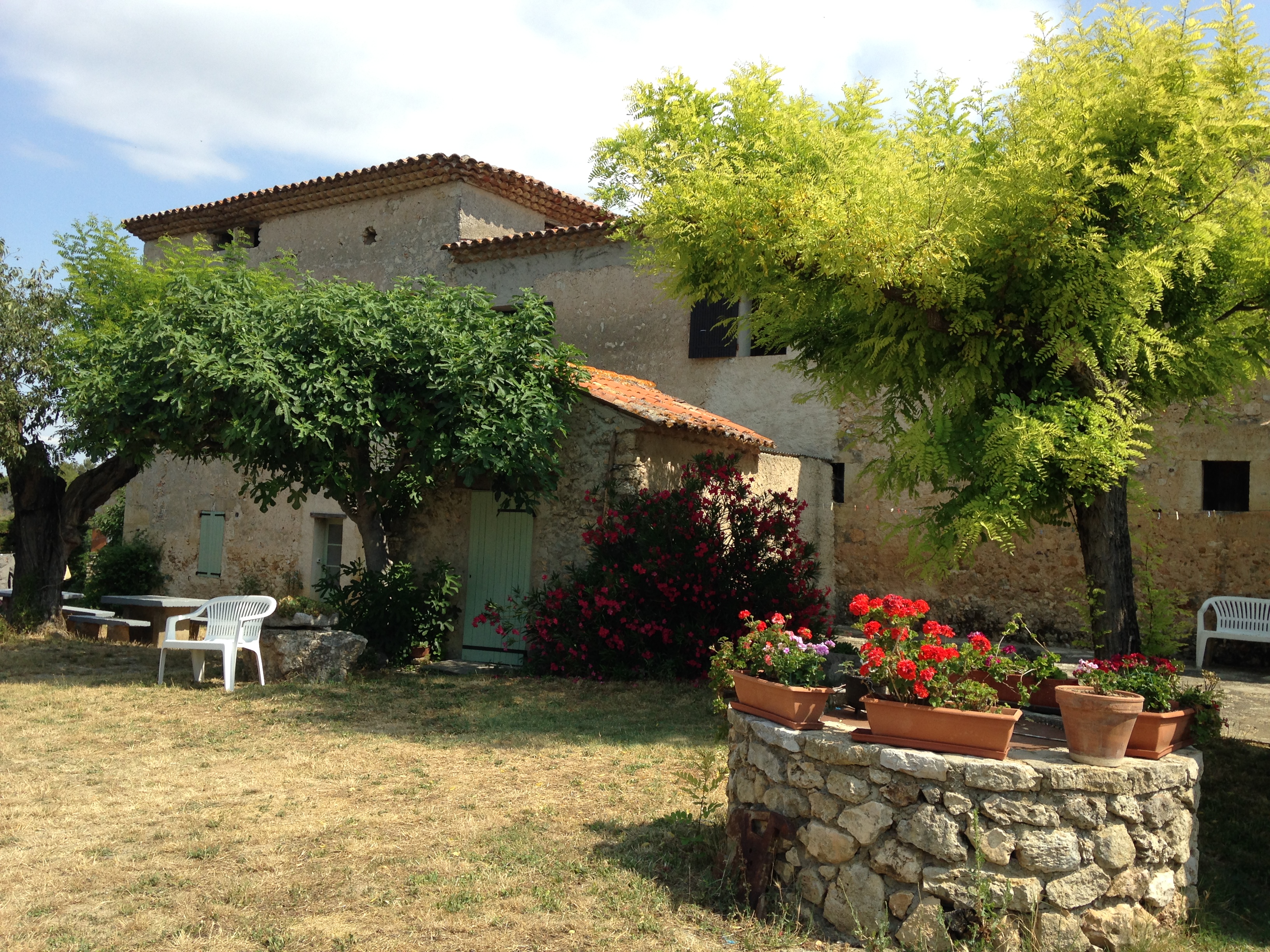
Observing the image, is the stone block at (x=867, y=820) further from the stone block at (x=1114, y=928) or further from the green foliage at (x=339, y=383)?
the green foliage at (x=339, y=383)

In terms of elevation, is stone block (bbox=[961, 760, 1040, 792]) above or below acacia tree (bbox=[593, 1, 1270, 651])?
below

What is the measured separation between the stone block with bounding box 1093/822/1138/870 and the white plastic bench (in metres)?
8.51

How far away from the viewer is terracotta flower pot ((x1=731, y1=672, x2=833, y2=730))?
422 cm

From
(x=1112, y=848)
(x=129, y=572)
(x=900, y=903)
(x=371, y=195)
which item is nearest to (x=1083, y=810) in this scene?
(x=1112, y=848)

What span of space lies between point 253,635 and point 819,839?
688 cm

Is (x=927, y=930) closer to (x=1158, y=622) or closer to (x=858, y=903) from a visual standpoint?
(x=858, y=903)

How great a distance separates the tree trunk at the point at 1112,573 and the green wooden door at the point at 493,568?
6.06m

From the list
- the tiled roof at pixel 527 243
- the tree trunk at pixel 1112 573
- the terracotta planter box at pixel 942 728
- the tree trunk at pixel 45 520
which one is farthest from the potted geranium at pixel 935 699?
the tree trunk at pixel 45 520

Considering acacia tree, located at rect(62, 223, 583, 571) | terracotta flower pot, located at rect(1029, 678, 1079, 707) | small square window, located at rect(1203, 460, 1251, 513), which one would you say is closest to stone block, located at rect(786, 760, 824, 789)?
terracotta flower pot, located at rect(1029, 678, 1079, 707)

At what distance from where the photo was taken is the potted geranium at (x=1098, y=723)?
12.2 ft

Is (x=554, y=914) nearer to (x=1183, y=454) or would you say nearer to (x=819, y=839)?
(x=819, y=839)

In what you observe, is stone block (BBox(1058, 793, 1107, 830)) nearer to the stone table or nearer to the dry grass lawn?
the dry grass lawn

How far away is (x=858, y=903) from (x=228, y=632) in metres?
7.03

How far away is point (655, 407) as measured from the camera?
10625mm
